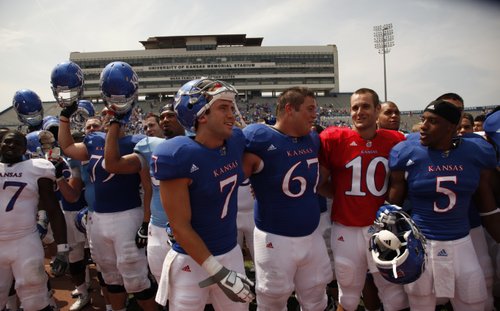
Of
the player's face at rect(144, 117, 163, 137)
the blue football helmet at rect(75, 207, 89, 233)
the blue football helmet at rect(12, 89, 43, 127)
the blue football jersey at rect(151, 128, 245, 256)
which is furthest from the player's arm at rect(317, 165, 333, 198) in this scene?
the blue football helmet at rect(12, 89, 43, 127)

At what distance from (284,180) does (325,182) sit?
2.28 ft

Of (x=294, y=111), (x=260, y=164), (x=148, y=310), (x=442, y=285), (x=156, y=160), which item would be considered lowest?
(x=148, y=310)

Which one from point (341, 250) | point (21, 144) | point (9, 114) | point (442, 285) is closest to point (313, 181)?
point (341, 250)

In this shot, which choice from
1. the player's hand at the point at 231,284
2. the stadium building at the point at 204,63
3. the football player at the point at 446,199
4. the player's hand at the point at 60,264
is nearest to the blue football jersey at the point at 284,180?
the football player at the point at 446,199

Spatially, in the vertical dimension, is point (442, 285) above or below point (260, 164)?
below

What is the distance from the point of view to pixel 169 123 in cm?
401

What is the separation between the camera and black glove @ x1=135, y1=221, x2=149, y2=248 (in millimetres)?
3768

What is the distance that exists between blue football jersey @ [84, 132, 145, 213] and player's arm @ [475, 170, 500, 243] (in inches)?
136

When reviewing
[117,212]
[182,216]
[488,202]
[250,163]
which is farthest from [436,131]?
[117,212]

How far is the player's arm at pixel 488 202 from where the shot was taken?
126 inches

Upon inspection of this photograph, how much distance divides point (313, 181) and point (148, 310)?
7.82 feet

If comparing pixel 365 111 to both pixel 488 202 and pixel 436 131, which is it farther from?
pixel 488 202

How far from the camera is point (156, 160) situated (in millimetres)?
2309

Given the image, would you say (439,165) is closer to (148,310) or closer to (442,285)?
(442,285)
